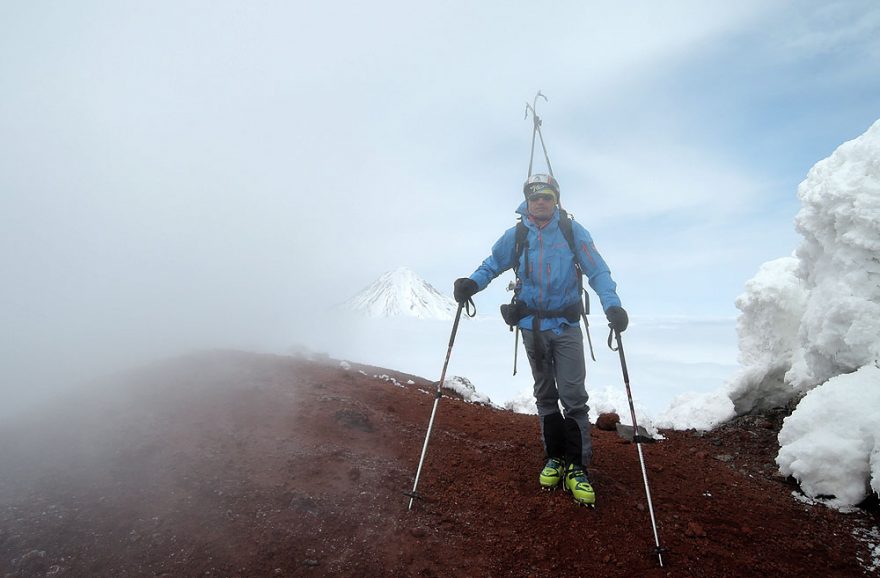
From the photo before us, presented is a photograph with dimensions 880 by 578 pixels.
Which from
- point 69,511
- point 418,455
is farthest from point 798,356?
point 69,511

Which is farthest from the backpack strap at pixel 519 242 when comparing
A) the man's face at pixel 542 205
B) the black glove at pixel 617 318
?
the black glove at pixel 617 318

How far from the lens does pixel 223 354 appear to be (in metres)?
11.1

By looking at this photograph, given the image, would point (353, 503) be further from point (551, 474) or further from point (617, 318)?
point (617, 318)

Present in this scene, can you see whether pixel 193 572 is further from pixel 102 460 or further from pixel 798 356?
pixel 798 356

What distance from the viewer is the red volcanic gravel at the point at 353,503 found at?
3732 millimetres

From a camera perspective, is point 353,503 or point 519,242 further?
point 519,242

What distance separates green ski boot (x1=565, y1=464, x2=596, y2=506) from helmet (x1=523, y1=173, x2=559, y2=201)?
3148 mm

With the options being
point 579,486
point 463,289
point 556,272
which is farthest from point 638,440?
point 463,289

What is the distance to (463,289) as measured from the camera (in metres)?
5.51

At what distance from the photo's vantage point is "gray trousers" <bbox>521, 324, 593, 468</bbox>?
5.03 metres

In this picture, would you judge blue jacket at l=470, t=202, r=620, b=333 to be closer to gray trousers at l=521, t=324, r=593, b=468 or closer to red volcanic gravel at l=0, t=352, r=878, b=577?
gray trousers at l=521, t=324, r=593, b=468

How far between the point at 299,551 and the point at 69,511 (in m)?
2.24

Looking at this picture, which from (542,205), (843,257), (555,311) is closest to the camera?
(555,311)

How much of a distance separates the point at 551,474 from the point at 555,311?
5.99 ft
